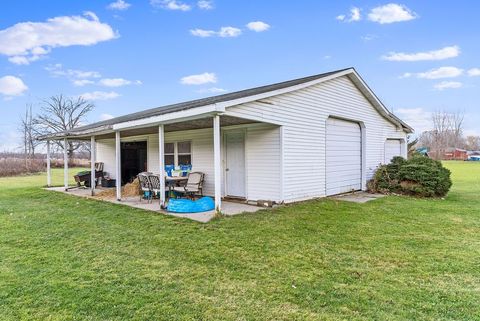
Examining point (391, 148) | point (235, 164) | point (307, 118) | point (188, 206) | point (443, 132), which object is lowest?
point (188, 206)

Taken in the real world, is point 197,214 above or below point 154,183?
below

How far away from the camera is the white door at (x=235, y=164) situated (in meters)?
9.26

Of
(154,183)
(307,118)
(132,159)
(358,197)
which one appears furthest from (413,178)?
(132,159)

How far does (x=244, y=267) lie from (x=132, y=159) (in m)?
11.1

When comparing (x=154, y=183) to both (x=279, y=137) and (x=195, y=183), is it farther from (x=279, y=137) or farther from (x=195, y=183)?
(x=279, y=137)

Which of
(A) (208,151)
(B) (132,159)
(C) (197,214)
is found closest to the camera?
(C) (197,214)

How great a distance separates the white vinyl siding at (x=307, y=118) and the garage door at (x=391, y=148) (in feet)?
6.91

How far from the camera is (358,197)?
10234mm

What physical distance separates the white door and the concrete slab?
3030mm

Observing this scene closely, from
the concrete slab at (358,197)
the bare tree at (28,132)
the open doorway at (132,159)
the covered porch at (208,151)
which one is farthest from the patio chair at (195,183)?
the bare tree at (28,132)

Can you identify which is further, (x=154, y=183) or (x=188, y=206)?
(x=154, y=183)

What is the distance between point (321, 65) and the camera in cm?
1958

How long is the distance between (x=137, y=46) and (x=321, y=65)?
10.9 meters

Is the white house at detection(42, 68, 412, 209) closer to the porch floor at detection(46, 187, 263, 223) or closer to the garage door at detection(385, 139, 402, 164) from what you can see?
the garage door at detection(385, 139, 402, 164)
